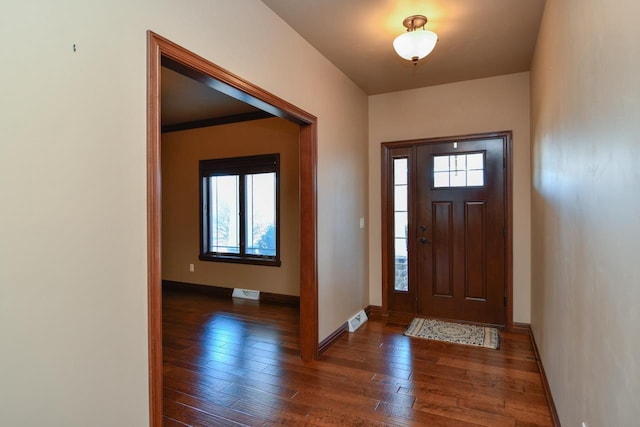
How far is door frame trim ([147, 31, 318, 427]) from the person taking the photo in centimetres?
173

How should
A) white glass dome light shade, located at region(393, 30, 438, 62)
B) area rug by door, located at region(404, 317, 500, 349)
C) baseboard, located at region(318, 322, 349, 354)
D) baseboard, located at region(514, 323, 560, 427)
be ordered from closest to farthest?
baseboard, located at region(514, 323, 560, 427)
white glass dome light shade, located at region(393, 30, 438, 62)
baseboard, located at region(318, 322, 349, 354)
area rug by door, located at region(404, 317, 500, 349)

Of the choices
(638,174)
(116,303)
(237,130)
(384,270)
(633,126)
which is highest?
(237,130)

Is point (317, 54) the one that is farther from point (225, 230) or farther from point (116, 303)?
point (225, 230)

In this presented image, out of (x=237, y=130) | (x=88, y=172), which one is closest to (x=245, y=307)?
(x=237, y=130)

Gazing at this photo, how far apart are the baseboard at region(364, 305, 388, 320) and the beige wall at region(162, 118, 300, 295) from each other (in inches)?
41.9

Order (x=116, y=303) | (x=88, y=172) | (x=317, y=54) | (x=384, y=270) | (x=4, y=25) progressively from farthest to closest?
1. (x=384, y=270)
2. (x=317, y=54)
3. (x=116, y=303)
4. (x=88, y=172)
5. (x=4, y=25)

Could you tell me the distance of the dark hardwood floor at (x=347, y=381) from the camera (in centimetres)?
232

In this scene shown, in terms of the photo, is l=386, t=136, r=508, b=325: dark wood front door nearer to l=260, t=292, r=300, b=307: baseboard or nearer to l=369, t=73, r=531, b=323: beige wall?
l=369, t=73, r=531, b=323: beige wall

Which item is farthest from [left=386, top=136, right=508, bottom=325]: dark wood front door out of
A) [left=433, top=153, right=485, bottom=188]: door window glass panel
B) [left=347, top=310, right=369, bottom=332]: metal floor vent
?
[left=347, top=310, right=369, bottom=332]: metal floor vent

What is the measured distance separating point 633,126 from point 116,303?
1936 mm

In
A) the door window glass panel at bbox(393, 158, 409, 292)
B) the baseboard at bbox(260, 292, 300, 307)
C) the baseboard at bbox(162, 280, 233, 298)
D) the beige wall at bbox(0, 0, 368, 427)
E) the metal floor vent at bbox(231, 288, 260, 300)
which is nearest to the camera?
the beige wall at bbox(0, 0, 368, 427)

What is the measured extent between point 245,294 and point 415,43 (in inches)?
163

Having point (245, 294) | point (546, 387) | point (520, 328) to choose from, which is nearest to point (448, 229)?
point (520, 328)

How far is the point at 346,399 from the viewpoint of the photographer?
2.52 metres
